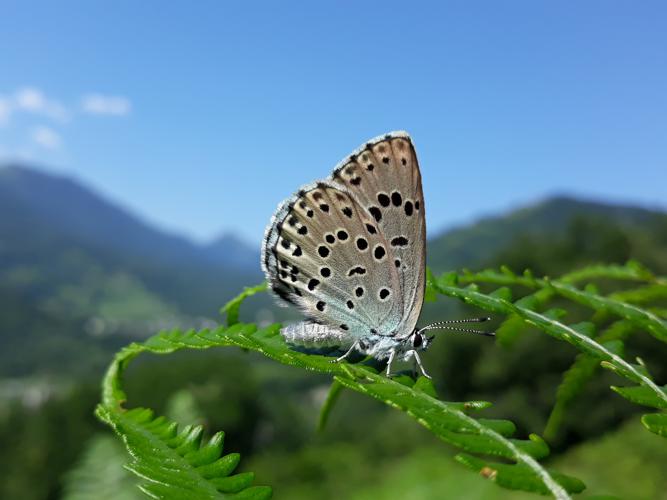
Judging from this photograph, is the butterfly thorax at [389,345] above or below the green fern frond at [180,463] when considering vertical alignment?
below

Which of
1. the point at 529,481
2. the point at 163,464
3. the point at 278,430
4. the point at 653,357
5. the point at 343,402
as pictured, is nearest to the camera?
the point at 529,481

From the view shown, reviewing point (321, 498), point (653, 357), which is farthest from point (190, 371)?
point (653, 357)

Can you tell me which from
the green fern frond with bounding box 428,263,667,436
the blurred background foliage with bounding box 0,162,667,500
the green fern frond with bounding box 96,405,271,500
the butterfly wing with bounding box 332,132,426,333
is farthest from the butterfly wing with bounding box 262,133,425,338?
the green fern frond with bounding box 96,405,271,500

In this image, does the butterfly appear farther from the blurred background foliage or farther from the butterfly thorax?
the blurred background foliage

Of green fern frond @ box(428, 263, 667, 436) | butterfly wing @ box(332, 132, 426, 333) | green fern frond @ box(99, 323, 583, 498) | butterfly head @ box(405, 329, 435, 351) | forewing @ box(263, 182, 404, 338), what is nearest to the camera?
green fern frond @ box(99, 323, 583, 498)

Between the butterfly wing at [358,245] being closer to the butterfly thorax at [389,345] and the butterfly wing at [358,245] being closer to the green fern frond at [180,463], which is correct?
the butterfly thorax at [389,345]

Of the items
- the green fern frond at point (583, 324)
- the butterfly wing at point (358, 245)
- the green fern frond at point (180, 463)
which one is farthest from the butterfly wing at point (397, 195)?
the green fern frond at point (180, 463)

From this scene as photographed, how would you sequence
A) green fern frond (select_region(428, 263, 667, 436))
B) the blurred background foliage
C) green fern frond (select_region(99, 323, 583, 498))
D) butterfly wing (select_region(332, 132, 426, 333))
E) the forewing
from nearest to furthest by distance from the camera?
green fern frond (select_region(99, 323, 583, 498)), green fern frond (select_region(428, 263, 667, 436)), butterfly wing (select_region(332, 132, 426, 333)), the forewing, the blurred background foliage

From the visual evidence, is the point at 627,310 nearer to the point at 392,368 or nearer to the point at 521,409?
the point at 392,368
